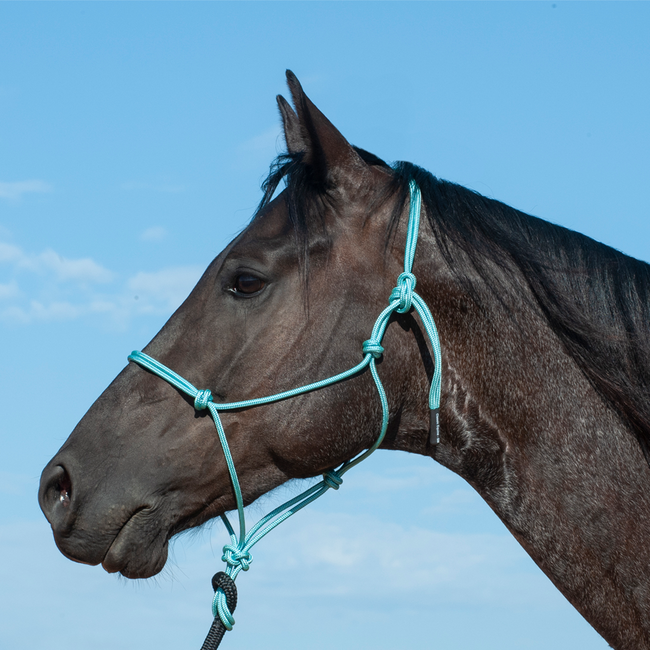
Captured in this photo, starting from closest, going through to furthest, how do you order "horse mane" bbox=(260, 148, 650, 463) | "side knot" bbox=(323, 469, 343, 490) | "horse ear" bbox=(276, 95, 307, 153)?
"horse mane" bbox=(260, 148, 650, 463)
"side knot" bbox=(323, 469, 343, 490)
"horse ear" bbox=(276, 95, 307, 153)

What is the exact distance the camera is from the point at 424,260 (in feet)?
11.5

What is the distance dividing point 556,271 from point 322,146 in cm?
122

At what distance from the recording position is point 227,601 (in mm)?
3418

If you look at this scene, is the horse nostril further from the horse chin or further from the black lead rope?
the black lead rope

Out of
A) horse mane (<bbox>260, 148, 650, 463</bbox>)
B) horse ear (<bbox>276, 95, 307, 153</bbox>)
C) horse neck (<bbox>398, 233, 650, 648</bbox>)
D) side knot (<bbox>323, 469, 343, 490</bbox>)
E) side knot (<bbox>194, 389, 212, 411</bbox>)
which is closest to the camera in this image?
horse neck (<bbox>398, 233, 650, 648</bbox>)

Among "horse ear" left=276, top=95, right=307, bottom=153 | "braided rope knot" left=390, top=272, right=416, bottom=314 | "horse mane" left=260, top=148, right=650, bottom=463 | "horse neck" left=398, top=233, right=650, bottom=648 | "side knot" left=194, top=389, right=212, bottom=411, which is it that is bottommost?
"side knot" left=194, top=389, right=212, bottom=411

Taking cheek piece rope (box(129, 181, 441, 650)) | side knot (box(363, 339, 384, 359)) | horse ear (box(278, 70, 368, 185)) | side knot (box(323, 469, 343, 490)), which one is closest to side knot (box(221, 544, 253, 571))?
cheek piece rope (box(129, 181, 441, 650))

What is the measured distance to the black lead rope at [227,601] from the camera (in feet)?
11.0

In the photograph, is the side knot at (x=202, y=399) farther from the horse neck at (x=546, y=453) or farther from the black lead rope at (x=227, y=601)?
the horse neck at (x=546, y=453)

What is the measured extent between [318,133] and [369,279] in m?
0.71

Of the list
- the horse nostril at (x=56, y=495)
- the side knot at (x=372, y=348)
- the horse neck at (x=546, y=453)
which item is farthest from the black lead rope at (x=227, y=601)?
the side knot at (x=372, y=348)

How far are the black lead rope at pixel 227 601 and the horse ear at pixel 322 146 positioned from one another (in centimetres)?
187

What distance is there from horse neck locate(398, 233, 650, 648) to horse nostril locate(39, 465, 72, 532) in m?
1.57

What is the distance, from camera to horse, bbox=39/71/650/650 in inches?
127
